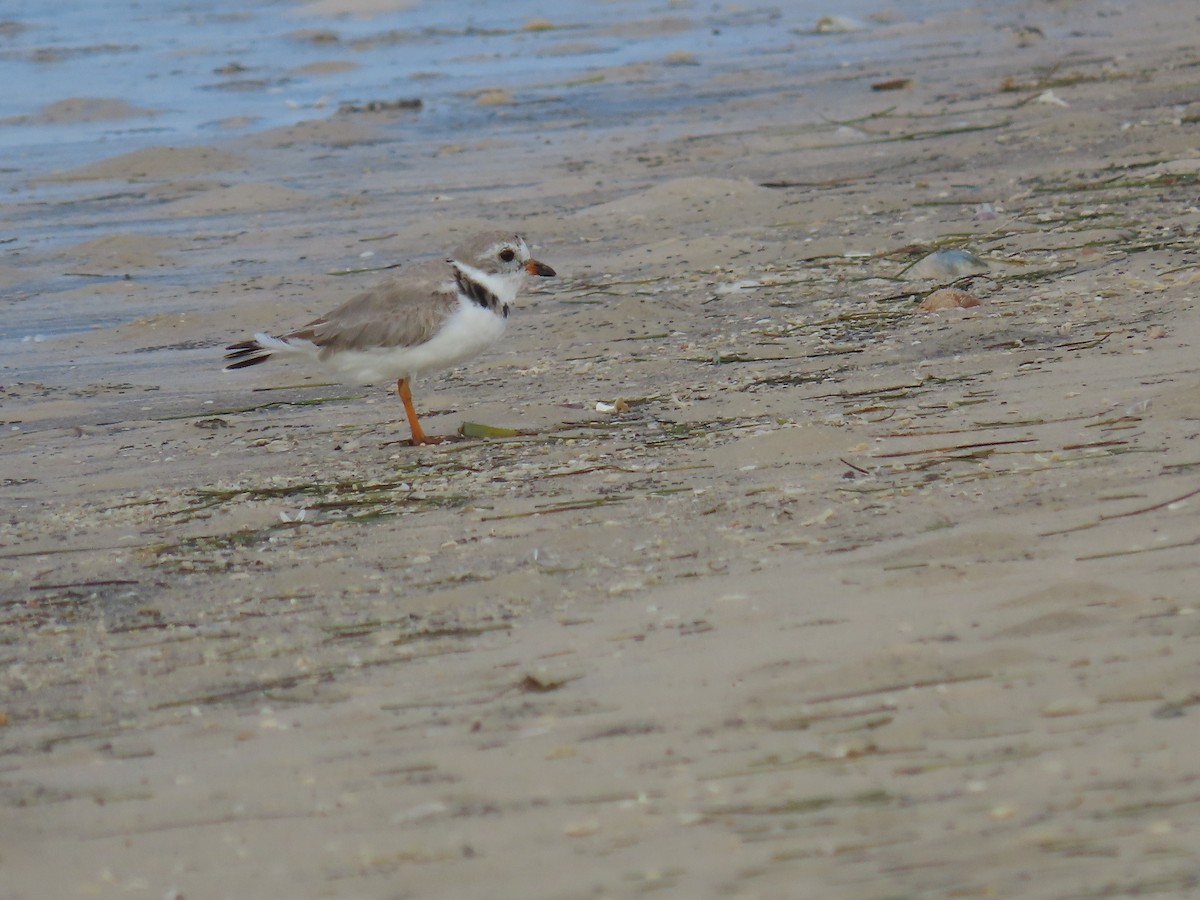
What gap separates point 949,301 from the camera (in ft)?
20.5

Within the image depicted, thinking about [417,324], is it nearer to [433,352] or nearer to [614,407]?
[433,352]

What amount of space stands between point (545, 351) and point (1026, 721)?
387 centimetres

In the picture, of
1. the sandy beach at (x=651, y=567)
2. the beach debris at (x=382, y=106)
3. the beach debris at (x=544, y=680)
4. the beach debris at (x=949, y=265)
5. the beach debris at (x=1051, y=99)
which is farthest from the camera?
the beach debris at (x=382, y=106)

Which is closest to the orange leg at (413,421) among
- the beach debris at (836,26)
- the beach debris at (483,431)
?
the beach debris at (483,431)

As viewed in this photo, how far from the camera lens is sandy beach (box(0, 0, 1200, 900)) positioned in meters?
2.74

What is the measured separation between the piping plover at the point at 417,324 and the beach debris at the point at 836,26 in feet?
42.9

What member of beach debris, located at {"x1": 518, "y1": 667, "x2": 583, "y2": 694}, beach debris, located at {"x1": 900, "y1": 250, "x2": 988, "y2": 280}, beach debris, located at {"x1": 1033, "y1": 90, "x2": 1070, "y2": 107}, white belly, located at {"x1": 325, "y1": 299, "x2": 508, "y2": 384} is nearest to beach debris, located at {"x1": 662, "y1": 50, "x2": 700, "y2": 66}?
beach debris, located at {"x1": 1033, "y1": 90, "x2": 1070, "y2": 107}

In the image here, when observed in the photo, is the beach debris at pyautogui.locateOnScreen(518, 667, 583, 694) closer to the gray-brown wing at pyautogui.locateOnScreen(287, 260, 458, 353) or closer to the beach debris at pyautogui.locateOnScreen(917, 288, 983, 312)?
the gray-brown wing at pyautogui.locateOnScreen(287, 260, 458, 353)

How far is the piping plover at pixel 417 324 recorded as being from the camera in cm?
548

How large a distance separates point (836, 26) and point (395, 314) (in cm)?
1370

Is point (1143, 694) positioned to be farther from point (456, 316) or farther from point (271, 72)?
point (271, 72)

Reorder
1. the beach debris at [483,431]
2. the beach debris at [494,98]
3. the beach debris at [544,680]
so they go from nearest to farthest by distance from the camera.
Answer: the beach debris at [544,680] < the beach debris at [483,431] < the beach debris at [494,98]

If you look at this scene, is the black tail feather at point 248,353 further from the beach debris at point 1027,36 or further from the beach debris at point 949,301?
the beach debris at point 1027,36

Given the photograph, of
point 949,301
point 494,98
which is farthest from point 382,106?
point 949,301
